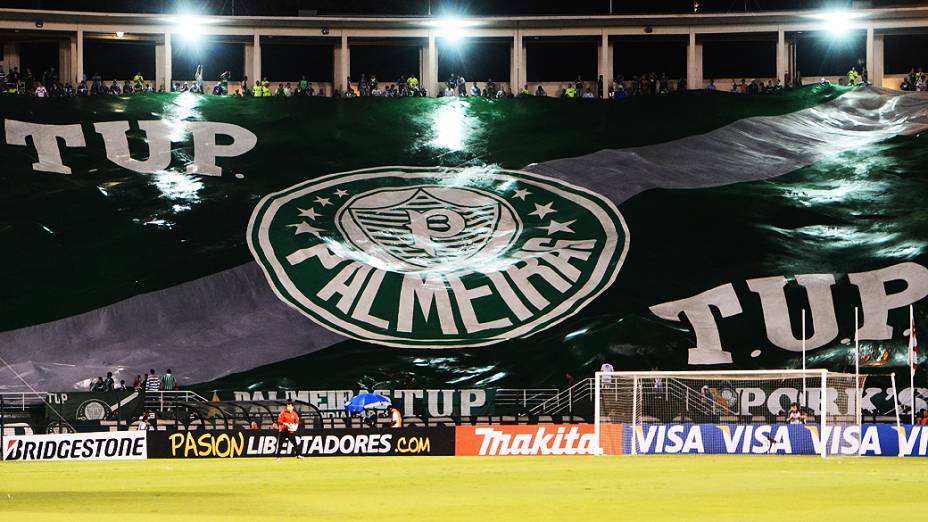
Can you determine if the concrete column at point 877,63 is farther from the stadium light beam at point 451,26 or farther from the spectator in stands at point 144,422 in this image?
the spectator in stands at point 144,422

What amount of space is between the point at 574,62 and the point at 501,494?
49.8 m

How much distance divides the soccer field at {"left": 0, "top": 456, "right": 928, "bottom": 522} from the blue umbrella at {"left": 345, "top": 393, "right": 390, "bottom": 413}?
26.8 feet

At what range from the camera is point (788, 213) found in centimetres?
4891

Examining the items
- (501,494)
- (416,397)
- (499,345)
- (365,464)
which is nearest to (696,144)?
(499,345)

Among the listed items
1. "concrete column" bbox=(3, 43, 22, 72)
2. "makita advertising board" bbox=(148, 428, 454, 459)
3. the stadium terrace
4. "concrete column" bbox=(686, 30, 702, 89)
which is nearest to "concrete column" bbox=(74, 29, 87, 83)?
the stadium terrace

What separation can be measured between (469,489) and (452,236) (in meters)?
27.3

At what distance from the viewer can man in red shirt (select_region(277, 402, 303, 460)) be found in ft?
103

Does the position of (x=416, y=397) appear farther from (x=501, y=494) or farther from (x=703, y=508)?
(x=703, y=508)

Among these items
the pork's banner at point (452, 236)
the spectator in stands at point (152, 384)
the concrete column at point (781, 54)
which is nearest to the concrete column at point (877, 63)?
→ the concrete column at point (781, 54)

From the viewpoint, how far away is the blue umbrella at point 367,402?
129ft

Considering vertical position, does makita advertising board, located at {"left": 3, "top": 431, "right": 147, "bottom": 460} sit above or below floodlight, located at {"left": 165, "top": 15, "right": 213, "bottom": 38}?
below

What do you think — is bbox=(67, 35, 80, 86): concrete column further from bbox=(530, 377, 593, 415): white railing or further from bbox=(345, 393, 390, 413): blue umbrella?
bbox=(530, 377, 593, 415): white railing

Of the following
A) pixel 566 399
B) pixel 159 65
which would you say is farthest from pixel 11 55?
pixel 566 399

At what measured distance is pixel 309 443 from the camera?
3284 centimetres
